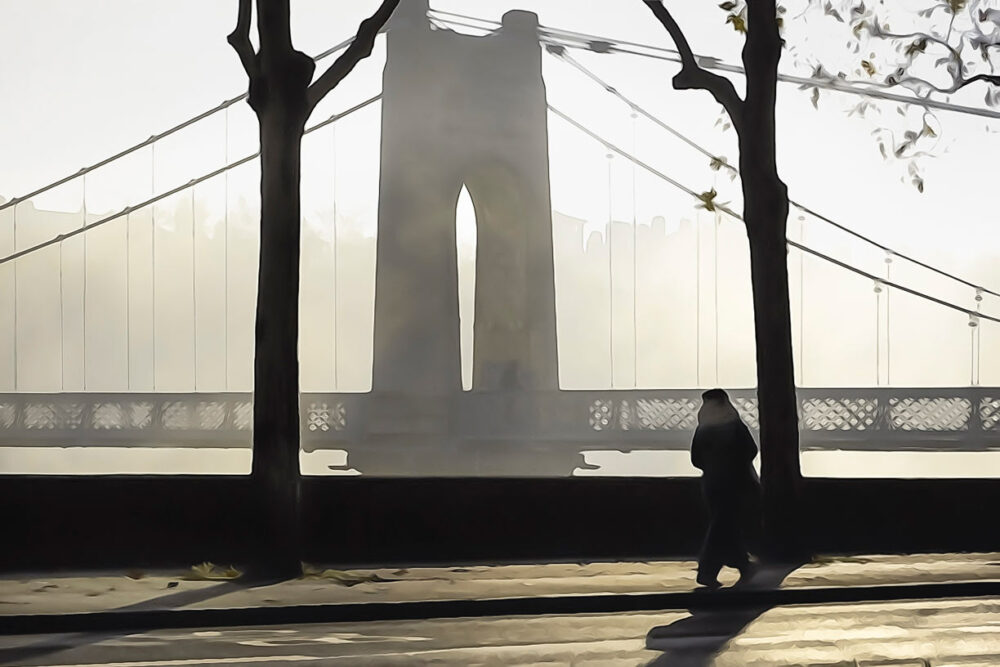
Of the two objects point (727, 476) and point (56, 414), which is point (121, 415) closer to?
point (56, 414)

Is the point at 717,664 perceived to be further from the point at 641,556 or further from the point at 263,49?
the point at 263,49

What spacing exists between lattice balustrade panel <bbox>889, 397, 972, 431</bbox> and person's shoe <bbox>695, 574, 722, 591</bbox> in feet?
84.9

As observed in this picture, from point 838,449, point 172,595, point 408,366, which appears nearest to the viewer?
point 172,595

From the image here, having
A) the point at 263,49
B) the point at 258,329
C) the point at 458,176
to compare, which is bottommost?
the point at 258,329

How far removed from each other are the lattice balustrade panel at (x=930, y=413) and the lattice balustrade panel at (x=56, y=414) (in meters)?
23.4

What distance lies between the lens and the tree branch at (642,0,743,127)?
10.7m

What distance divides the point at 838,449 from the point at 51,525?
2698 centimetres

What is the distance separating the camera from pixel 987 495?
11.3 metres

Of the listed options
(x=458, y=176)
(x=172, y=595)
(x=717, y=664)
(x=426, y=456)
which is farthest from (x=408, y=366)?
(x=717, y=664)

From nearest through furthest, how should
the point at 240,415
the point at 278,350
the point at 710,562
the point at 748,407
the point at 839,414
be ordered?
the point at 710,562 → the point at 278,350 → the point at 748,407 → the point at 839,414 → the point at 240,415

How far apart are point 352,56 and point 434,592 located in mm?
4314

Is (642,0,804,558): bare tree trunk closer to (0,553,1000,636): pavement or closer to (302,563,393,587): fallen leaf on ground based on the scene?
(0,553,1000,636): pavement

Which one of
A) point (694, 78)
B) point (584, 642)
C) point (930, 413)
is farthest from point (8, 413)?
point (584, 642)

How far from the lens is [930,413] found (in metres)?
33.6
